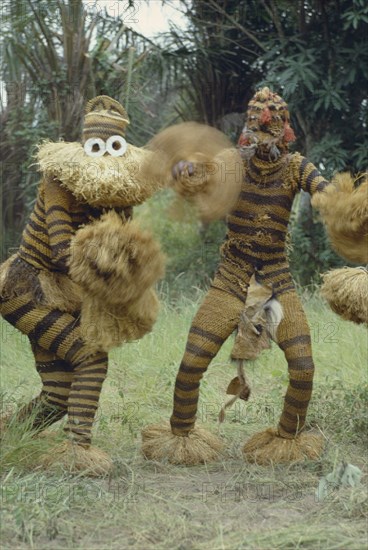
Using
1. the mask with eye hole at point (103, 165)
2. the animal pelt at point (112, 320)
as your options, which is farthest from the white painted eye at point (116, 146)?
the animal pelt at point (112, 320)

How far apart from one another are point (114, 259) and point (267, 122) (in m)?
1.16

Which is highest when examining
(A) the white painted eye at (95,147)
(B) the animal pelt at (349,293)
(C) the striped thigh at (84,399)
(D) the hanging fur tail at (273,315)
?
(A) the white painted eye at (95,147)

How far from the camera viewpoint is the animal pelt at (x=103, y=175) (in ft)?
13.8

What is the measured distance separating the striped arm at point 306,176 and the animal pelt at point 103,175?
2.32 ft

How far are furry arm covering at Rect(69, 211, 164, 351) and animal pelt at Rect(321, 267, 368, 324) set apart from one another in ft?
3.07

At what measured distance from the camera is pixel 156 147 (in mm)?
4238

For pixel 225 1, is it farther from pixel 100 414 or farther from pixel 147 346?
pixel 100 414

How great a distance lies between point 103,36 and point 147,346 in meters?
3.58

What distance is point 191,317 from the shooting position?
25.3ft

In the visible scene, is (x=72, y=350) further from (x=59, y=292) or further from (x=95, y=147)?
(x=95, y=147)

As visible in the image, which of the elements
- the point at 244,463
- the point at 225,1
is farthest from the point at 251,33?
the point at 244,463

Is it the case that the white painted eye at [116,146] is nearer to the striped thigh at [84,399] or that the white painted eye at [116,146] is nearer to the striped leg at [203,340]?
the striped leg at [203,340]

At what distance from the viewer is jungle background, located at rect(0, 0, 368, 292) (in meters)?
8.53

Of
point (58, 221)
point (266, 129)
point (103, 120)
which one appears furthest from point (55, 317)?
point (266, 129)
